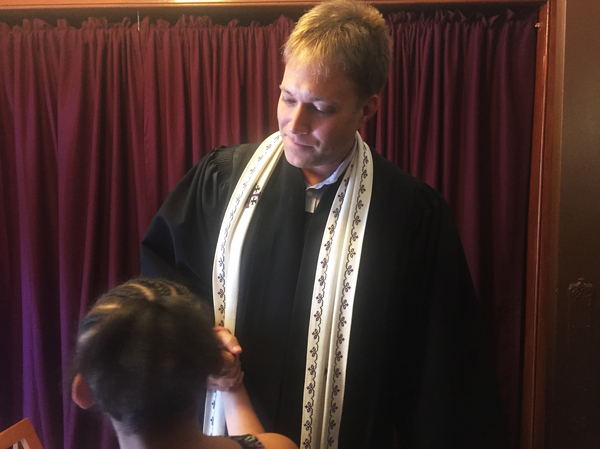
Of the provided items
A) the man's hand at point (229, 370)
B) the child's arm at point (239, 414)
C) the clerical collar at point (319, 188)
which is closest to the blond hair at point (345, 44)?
the clerical collar at point (319, 188)

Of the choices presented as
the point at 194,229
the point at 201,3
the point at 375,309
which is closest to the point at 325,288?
the point at 375,309

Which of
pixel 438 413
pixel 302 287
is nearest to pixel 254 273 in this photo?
pixel 302 287

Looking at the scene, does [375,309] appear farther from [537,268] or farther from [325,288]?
[537,268]

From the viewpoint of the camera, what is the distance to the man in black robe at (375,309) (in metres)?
0.89

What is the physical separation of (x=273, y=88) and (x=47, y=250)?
0.93 m

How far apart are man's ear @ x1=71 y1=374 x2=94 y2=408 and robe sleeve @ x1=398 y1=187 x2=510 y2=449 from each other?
26.5 inches

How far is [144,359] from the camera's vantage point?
542 millimetres

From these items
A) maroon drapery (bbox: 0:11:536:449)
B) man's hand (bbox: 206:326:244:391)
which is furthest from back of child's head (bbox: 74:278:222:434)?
maroon drapery (bbox: 0:11:536:449)

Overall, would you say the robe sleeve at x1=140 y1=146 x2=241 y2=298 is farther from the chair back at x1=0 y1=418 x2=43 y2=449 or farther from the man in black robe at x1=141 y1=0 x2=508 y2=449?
the chair back at x1=0 y1=418 x2=43 y2=449

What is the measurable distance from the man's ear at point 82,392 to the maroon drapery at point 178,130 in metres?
0.73

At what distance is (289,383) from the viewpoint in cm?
90

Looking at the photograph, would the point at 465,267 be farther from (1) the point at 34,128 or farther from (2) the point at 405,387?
(1) the point at 34,128

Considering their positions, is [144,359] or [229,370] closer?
[144,359]

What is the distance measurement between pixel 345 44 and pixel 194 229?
551 millimetres
